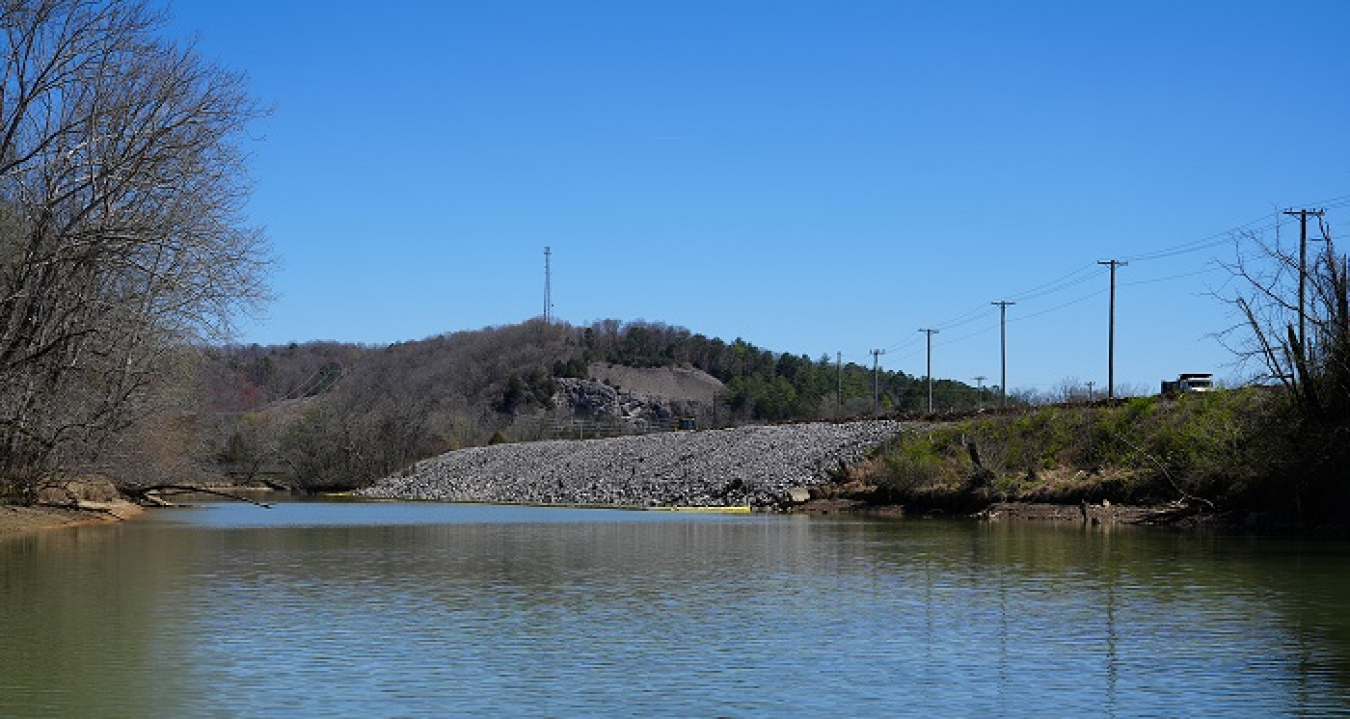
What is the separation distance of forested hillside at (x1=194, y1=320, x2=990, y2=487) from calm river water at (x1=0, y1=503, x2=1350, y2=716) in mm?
23774

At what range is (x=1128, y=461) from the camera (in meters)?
42.4

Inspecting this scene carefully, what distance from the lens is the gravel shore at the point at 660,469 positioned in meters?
56.0

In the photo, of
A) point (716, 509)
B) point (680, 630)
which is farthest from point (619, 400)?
point (680, 630)

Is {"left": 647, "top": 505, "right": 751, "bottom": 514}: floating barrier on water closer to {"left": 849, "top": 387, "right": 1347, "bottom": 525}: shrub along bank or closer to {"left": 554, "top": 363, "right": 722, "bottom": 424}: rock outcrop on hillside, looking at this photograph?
{"left": 849, "top": 387, "right": 1347, "bottom": 525}: shrub along bank

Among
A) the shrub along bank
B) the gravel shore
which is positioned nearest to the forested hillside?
the gravel shore

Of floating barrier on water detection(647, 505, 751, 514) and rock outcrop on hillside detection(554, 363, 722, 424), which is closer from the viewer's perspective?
floating barrier on water detection(647, 505, 751, 514)

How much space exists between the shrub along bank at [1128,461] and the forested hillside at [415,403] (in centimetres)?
2291

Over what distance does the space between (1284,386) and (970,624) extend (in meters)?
22.4

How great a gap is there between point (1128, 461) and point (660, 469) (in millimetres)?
25549

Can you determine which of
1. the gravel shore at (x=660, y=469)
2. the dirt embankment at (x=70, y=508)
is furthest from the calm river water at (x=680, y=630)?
the gravel shore at (x=660, y=469)

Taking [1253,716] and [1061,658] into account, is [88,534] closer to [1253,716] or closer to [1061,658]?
[1061,658]

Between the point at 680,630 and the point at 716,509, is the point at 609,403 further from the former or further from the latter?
the point at 680,630

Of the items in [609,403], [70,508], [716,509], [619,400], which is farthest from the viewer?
[619,400]

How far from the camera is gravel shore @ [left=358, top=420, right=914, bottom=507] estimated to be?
55969 mm
